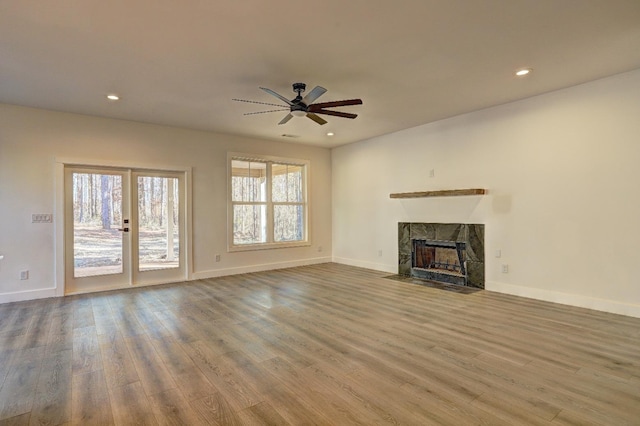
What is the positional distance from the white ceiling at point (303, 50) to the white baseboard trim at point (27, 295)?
8.95ft

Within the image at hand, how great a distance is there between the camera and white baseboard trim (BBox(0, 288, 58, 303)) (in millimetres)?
4660

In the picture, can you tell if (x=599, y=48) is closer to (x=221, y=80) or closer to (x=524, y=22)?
(x=524, y=22)

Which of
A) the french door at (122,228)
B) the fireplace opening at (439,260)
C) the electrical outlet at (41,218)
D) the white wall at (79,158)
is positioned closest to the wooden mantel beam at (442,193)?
the fireplace opening at (439,260)

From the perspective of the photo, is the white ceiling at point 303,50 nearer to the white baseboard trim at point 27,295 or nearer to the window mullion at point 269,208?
the window mullion at point 269,208

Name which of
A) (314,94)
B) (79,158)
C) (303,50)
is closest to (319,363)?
(314,94)

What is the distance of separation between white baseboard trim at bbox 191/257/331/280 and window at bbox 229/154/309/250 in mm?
408

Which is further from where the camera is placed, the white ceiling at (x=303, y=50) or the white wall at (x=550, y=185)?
the white wall at (x=550, y=185)

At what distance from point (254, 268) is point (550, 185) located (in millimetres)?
5339

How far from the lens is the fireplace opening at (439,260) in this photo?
18.1 feet

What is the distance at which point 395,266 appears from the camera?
6.56 meters

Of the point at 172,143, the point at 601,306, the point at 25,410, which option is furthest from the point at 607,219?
the point at 172,143

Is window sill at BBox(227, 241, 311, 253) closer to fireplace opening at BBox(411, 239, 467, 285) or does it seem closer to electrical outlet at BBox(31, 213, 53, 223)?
fireplace opening at BBox(411, 239, 467, 285)

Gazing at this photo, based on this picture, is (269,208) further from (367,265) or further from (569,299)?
A: (569,299)

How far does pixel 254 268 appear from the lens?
6.86 metres
